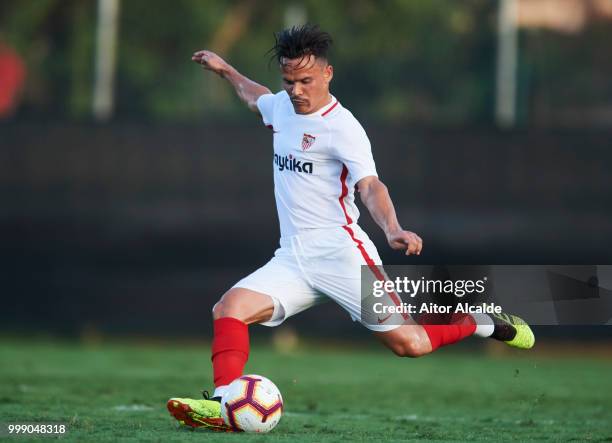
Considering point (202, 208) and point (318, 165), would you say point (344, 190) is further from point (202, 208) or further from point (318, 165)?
point (202, 208)

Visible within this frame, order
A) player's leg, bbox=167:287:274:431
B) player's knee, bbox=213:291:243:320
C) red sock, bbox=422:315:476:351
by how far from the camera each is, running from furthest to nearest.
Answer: red sock, bbox=422:315:476:351 → player's knee, bbox=213:291:243:320 → player's leg, bbox=167:287:274:431

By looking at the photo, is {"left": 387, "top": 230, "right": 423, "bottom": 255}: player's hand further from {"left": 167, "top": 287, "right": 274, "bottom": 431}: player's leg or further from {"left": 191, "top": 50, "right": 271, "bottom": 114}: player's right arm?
{"left": 191, "top": 50, "right": 271, "bottom": 114}: player's right arm

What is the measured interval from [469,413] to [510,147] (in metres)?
6.07

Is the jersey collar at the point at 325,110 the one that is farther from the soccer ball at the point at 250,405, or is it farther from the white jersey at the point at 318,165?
the soccer ball at the point at 250,405

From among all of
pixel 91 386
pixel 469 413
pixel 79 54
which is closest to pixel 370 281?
pixel 469 413

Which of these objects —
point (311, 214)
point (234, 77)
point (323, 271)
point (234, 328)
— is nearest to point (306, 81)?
point (311, 214)

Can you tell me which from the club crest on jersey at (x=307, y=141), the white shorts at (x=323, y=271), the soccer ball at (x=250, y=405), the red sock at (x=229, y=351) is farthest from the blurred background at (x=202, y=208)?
the soccer ball at (x=250, y=405)

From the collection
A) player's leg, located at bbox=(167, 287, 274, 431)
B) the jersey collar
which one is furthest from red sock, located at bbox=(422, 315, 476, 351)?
the jersey collar

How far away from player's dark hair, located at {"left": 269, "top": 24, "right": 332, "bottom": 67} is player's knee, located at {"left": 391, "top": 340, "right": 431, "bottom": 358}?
1802mm

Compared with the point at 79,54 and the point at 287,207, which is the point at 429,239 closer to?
the point at 287,207

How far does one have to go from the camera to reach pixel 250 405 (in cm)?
650

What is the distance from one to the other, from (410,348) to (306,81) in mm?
1740

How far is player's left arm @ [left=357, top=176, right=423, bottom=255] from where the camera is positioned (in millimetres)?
6285

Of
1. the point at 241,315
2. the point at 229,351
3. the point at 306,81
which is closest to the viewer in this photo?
the point at 229,351
